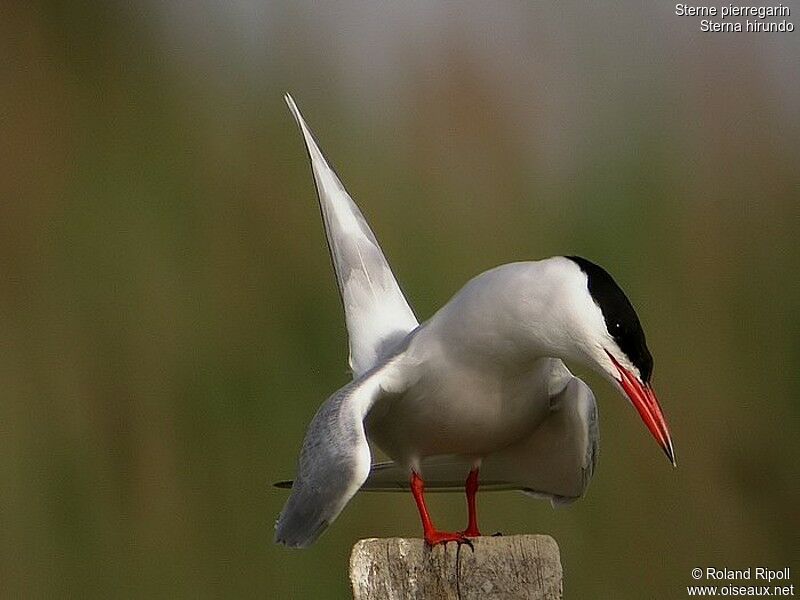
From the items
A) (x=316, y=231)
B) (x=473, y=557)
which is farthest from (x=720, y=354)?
(x=473, y=557)

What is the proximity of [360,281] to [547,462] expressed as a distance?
A: 1.98 ft

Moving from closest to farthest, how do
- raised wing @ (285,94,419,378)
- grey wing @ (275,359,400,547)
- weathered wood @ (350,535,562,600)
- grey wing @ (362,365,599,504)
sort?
weathered wood @ (350,535,562,600)
grey wing @ (275,359,400,547)
grey wing @ (362,365,599,504)
raised wing @ (285,94,419,378)

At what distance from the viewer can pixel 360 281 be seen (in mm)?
3410

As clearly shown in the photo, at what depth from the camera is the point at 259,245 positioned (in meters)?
4.27

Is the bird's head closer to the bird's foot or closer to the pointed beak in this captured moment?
the pointed beak

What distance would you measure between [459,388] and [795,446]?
164 centimetres

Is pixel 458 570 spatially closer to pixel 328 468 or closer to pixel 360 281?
pixel 328 468


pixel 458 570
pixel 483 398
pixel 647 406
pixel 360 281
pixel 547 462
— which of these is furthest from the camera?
pixel 360 281

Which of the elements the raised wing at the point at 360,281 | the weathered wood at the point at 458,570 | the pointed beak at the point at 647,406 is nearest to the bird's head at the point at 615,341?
the pointed beak at the point at 647,406

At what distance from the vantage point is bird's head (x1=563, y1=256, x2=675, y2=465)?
2652 mm

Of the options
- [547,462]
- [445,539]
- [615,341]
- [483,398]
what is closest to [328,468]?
[445,539]

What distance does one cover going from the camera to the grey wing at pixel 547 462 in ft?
9.91

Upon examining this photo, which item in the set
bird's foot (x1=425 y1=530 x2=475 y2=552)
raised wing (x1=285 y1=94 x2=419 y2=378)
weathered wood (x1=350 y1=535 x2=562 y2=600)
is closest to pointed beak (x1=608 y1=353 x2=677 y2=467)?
weathered wood (x1=350 y1=535 x2=562 y2=600)

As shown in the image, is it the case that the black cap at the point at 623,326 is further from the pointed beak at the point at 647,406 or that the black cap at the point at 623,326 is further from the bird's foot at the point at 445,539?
the bird's foot at the point at 445,539
